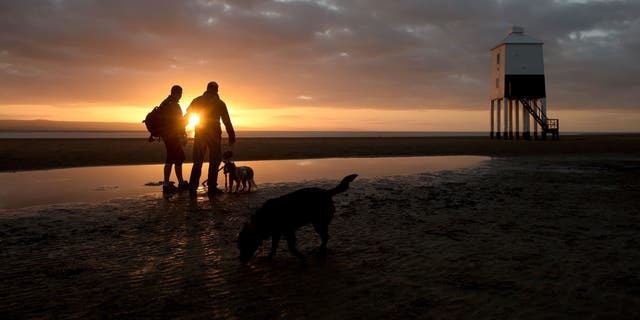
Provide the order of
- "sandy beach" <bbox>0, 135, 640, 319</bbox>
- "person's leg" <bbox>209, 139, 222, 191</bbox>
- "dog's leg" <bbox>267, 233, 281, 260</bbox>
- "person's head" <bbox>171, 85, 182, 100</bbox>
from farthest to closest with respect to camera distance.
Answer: "person's head" <bbox>171, 85, 182, 100</bbox> → "person's leg" <bbox>209, 139, 222, 191</bbox> → "dog's leg" <bbox>267, 233, 281, 260</bbox> → "sandy beach" <bbox>0, 135, 640, 319</bbox>

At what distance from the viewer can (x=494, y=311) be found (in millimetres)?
3242

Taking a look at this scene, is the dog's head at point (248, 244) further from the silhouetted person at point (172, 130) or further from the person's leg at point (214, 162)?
the silhouetted person at point (172, 130)

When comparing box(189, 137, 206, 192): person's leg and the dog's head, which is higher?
box(189, 137, 206, 192): person's leg

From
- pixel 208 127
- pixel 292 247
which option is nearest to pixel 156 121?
pixel 208 127

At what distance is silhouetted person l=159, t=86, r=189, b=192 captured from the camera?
9.57 meters

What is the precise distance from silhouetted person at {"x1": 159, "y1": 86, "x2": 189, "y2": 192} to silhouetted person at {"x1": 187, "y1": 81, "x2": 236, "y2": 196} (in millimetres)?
574

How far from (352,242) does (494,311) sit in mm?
2394

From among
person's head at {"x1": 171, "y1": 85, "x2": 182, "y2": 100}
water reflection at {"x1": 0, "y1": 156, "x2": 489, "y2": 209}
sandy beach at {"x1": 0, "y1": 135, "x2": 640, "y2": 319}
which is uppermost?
person's head at {"x1": 171, "y1": 85, "x2": 182, "y2": 100}

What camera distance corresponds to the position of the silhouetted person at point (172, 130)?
957cm

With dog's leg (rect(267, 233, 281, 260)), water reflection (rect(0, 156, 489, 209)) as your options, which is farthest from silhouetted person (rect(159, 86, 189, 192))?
dog's leg (rect(267, 233, 281, 260))

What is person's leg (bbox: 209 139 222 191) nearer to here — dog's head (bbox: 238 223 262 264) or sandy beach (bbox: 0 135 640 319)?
sandy beach (bbox: 0 135 640 319)

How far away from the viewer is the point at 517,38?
3919 centimetres

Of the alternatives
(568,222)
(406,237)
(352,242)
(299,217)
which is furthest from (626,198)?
(299,217)

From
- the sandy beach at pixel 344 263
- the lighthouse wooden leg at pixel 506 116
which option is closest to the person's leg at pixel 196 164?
the sandy beach at pixel 344 263
